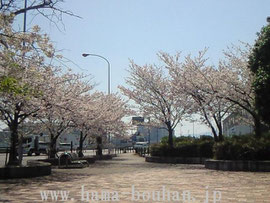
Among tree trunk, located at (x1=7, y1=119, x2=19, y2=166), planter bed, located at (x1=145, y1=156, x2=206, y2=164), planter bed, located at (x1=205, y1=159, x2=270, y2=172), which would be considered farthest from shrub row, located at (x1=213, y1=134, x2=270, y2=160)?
tree trunk, located at (x1=7, y1=119, x2=19, y2=166)

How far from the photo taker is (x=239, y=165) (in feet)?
50.6

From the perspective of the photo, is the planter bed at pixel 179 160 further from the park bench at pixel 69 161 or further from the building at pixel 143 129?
the park bench at pixel 69 161

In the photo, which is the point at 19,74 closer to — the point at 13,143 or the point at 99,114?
the point at 13,143

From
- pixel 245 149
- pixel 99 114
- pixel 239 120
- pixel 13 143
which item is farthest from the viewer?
pixel 239 120

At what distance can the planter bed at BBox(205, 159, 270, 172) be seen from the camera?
1460 cm

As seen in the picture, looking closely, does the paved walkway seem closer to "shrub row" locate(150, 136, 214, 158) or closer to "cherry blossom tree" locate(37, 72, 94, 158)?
"cherry blossom tree" locate(37, 72, 94, 158)

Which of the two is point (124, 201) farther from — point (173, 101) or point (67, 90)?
point (173, 101)

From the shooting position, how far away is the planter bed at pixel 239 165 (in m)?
14.6

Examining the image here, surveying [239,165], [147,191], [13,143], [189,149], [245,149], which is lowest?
[147,191]

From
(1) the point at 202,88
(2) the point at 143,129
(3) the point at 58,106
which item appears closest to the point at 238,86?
(1) the point at 202,88

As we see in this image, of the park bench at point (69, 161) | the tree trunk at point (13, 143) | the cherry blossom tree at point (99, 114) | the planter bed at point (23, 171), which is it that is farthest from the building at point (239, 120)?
the tree trunk at point (13, 143)

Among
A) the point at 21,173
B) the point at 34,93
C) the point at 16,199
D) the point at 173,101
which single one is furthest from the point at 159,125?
the point at 16,199

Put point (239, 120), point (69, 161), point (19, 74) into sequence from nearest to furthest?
point (19, 74), point (69, 161), point (239, 120)

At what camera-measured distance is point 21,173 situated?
13289 mm
